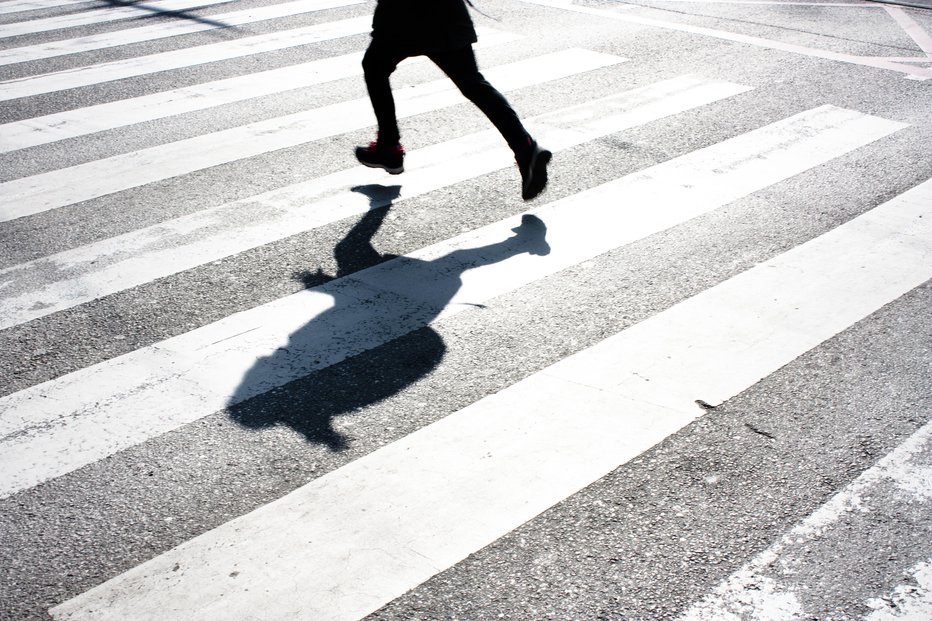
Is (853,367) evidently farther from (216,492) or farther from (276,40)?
(276,40)

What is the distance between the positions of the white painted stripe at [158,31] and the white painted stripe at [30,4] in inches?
61.9

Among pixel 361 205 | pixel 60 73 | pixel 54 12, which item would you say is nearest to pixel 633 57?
pixel 361 205

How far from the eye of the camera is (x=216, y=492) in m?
3.25

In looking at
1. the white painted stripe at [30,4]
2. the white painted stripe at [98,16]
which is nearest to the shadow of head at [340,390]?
the white painted stripe at [98,16]

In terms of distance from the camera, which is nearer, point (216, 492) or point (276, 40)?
point (216, 492)

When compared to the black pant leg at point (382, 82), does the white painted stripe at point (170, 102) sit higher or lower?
lower

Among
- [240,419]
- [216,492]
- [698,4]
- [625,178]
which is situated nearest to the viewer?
[216,492]

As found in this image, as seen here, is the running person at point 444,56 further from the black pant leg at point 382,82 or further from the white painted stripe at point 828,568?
the white painted stripe at point 828,568

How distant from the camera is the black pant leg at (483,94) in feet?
18.0

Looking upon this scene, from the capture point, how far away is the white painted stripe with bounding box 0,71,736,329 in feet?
15.3

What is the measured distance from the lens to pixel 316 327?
14.1 ft

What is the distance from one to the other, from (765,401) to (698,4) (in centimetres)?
827

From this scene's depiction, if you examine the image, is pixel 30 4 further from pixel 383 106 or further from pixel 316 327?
pixel 316 327

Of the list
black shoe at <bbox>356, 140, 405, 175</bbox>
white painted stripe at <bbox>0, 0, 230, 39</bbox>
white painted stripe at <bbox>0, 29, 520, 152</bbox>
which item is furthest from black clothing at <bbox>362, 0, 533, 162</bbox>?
white painted stripe at <bbox>0, 0, 230, 39</bbox>
